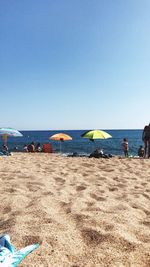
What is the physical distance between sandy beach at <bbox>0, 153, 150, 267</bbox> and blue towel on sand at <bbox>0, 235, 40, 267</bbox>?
66 mm

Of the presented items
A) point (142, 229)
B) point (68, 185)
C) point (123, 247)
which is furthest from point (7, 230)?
point (68, 185)

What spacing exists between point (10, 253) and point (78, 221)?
131cm

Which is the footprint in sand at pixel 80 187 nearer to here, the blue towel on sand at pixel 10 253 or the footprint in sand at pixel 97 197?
the footprint in sand at pixel 97 197

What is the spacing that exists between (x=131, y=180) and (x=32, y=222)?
13.4ft

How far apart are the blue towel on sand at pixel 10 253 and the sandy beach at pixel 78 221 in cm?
7

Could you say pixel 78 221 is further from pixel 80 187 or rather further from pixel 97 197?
pixel 80 187

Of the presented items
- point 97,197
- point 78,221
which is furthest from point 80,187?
point 78,221

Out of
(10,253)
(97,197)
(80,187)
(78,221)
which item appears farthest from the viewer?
(80,187)

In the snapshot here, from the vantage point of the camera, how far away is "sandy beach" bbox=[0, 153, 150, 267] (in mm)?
3028

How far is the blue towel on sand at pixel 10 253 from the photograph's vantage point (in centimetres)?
274

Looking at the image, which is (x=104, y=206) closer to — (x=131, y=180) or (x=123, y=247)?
(x=123, y=247)

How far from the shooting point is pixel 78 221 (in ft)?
13.2

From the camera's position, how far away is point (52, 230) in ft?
11.9

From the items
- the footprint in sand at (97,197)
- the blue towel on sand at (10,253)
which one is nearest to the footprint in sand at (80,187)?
the footprint in sand at (97,197)
